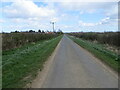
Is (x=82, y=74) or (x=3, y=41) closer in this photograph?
(x=82, y=74)

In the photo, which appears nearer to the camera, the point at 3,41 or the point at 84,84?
the point at 84,84

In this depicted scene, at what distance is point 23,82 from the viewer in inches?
364

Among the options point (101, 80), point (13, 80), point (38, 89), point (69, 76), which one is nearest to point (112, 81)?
point (101, 80)

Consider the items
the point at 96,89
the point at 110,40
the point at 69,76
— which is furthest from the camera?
the point at 110,40

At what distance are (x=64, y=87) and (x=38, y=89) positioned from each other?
3.02 ft

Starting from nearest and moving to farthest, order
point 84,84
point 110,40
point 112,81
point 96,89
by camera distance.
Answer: point 96,89 < point 84,84 < point 112,81 < point 110,40

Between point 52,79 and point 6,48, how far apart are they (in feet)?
61.1

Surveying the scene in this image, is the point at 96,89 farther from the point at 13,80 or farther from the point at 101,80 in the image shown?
the point at 13,80

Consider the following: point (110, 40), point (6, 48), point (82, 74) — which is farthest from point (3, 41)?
point (110, 40)

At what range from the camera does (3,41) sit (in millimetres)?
25797

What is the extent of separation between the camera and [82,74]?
10.9 meters

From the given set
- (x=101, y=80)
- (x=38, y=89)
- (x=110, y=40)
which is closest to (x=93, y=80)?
(x=101, y=80)

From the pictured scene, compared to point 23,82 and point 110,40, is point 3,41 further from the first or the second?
point 110,40

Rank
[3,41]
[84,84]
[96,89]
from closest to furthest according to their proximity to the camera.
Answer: [96,89] → [84,84] → [3,41]
